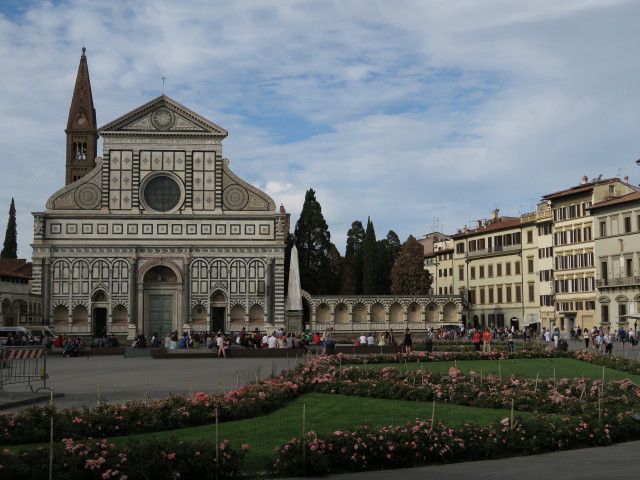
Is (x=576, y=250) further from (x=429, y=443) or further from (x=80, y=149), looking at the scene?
(x=429, y=443)

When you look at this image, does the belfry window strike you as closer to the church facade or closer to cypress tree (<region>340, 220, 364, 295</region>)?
the church facade

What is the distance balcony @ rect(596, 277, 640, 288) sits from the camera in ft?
191

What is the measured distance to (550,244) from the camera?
69.9 meters

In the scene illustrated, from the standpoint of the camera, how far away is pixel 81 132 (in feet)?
273

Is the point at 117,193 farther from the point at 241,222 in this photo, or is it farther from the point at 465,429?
the point at 465,429

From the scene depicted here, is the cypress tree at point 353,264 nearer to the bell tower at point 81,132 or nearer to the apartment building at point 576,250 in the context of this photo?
the apartment building at point 576,250

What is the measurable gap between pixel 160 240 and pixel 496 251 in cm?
3139

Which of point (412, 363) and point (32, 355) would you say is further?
point (412, 363)

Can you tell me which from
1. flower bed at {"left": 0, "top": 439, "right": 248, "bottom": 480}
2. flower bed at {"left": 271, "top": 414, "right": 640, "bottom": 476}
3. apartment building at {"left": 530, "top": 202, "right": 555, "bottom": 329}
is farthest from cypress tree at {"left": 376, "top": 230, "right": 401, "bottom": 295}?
flower bed at {"left": 0, "top": 439, "right": 248, "bottom": 480}

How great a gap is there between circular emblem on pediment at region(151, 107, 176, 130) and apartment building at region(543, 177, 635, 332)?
30.7 meters

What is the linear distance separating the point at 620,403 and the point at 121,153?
49161 millimetres

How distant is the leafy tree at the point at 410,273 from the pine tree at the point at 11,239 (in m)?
45.5

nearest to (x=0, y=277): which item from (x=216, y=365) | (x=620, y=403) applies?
(x=216, y=365)

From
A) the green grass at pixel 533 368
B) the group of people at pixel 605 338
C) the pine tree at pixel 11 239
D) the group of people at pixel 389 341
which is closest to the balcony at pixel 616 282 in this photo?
the group of people at pixel 605 338
